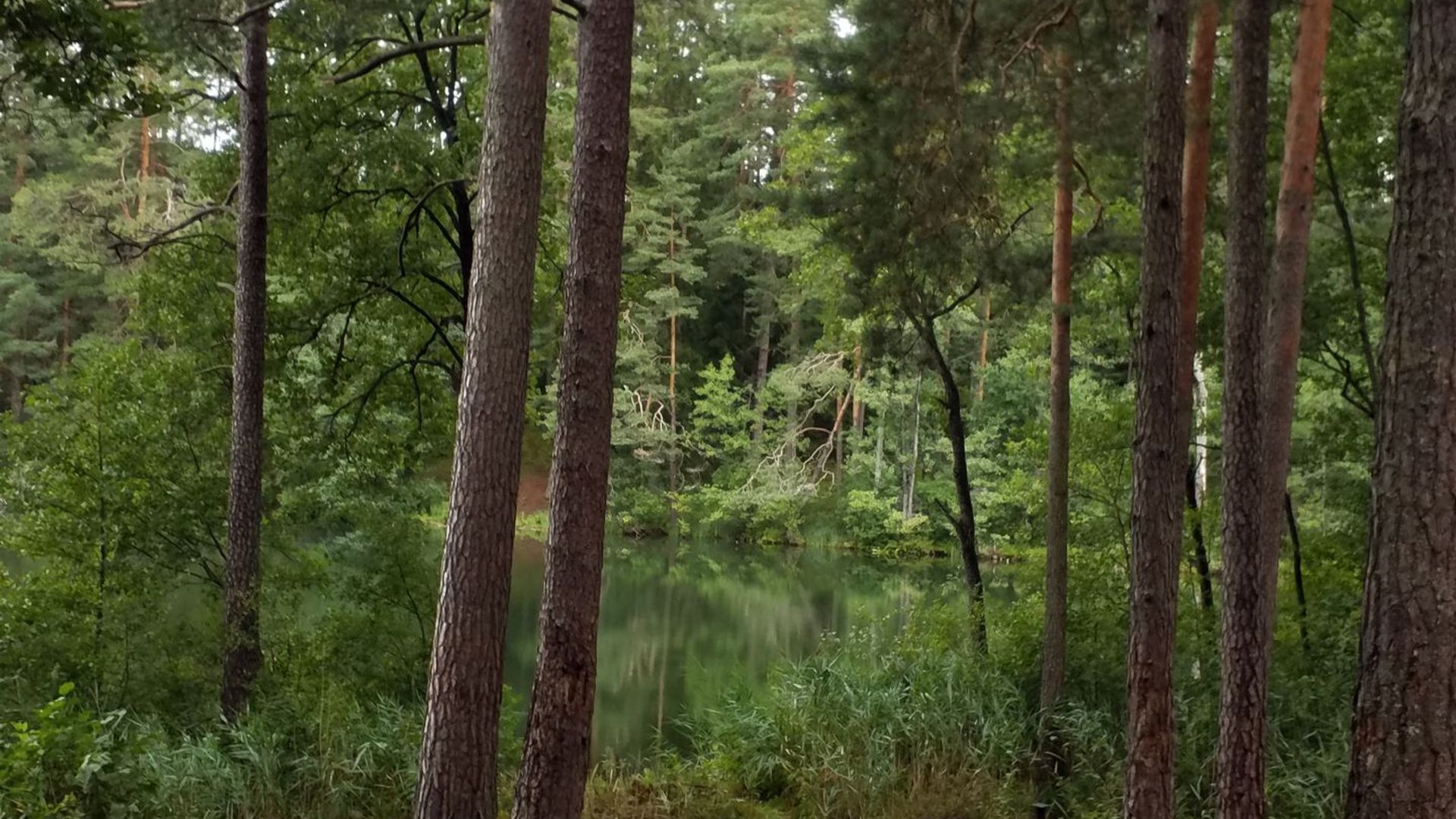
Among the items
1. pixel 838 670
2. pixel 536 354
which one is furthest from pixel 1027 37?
pixel 536 354

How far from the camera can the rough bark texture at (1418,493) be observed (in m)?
2.83

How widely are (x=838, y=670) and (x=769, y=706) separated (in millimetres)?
720

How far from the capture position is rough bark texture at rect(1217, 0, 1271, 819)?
199 inches

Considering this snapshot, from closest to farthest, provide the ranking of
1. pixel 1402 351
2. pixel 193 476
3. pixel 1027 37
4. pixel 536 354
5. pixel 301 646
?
pixel 1402 351 → pixel 1027 37 → pixel 301 646 → pixel 193 476 → pixel 536 354

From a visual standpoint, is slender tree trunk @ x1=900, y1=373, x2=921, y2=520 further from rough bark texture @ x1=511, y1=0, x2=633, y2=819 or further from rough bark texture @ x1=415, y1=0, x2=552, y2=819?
rough bark texture @ x1=415, y1=0, x2=552, y2=819

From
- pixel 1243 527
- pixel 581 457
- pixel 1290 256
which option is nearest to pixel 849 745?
pixel 1243 527

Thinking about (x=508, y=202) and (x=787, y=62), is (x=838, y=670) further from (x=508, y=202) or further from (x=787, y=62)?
(x=787, y=62)

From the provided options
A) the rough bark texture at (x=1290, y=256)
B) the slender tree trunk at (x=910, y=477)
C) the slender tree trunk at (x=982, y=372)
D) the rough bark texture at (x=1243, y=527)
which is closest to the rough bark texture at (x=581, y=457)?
the rough bark texture at (x=1243, y=527)

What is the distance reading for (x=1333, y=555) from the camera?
8555 mm

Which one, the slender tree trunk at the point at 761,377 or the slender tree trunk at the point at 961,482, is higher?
the slender tree trunk at the point at 761,377

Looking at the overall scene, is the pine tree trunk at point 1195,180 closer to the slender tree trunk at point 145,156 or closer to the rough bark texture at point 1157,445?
the rough bark texture at point 1157,445

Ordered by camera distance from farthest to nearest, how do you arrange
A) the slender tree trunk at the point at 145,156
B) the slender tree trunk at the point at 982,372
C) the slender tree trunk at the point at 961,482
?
the slender tree trunk at the point at 982,372, the slender tree trunk at the point at 145,156, the slender tree trunk at the point at 961,482

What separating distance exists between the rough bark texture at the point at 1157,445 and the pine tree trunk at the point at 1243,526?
0.26 m

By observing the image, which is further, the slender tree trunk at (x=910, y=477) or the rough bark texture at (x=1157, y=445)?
the slender tree trunk at (x=910, y=477)
